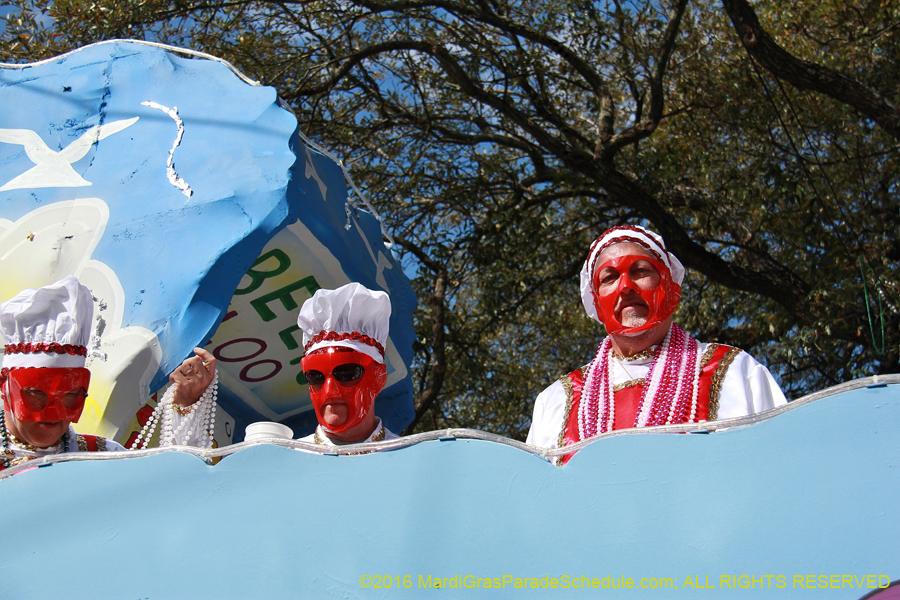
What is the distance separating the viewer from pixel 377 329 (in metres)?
3.04

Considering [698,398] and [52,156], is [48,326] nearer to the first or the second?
[52,156]

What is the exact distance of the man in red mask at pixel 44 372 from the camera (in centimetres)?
288

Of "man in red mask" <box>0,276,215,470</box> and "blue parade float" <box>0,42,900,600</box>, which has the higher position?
"man in red mask" <box>0,276,215,470</box>

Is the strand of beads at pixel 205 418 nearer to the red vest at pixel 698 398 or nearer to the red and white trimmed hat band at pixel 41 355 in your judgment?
the red and white trimmed hat band at pixel 41 355

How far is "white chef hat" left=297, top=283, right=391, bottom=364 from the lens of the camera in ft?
9.67

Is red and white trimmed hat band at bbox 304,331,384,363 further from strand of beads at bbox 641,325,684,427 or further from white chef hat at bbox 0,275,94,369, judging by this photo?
strand of beads at bbox 641,325,684,427

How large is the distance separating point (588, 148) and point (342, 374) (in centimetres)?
A: 393

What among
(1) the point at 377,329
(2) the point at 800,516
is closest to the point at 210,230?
(1) the point at 377,329

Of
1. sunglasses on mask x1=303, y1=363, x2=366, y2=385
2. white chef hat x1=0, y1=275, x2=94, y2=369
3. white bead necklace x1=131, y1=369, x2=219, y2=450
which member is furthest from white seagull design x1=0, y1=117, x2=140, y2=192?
sunglasses on mask x1=303, y1=363, x2=366, y2=385

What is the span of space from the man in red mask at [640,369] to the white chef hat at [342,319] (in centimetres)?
62

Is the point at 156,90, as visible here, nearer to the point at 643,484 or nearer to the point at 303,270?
the point at 303,270

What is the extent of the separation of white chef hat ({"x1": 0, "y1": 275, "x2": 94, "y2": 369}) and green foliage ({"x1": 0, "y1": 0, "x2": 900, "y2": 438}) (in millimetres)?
3178

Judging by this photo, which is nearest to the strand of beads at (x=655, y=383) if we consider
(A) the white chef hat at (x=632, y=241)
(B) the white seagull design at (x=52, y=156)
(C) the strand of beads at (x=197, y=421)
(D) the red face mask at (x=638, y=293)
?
(D) the red face mask at (x=638, y=293)

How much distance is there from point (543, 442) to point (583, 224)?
14.8 ft
